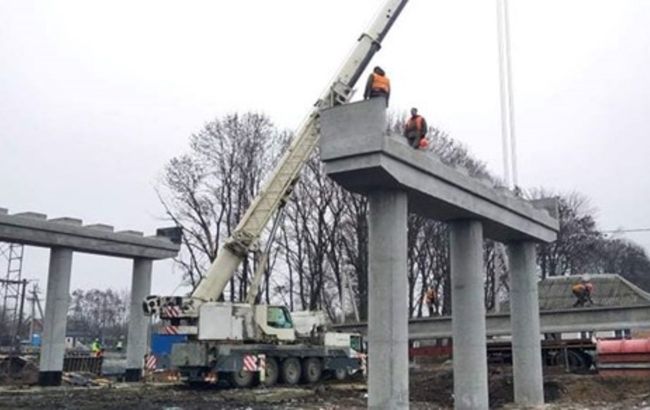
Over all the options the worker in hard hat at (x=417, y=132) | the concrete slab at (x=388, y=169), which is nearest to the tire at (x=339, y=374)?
the concrete slab at (x=388, y=169)

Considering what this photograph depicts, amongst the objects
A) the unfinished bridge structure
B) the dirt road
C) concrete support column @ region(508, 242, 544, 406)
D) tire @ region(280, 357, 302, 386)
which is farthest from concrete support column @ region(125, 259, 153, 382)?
the unfinished bridge structure

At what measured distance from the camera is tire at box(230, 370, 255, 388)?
21875 mm

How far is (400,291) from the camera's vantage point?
1158cm

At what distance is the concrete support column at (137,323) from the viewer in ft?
85.7

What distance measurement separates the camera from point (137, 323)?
85.7ft

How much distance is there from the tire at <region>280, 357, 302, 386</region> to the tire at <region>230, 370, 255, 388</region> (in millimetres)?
1438

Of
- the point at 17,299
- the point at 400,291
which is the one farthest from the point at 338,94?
the point at 17,299

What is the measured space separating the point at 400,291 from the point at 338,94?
11.8m

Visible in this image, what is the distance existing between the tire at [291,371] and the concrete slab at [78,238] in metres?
6.76

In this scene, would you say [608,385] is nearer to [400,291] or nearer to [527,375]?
[527,375]

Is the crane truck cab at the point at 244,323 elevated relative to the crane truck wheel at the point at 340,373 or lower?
elevated

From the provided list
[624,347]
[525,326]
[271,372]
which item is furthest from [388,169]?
[271,372]

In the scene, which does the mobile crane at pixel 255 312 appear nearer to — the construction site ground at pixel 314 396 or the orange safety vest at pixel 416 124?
the construction site ground at pixel 314 396

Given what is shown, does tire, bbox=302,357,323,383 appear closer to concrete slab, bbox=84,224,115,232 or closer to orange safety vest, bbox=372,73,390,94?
concrete slab, bbox=84,224,115,232
